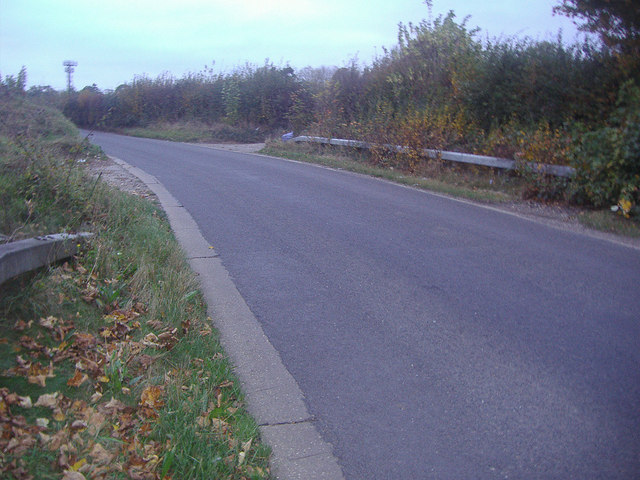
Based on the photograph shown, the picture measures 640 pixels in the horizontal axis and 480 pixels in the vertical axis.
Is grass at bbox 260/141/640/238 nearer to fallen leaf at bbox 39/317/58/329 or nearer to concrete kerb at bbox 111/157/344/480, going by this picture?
concrete kerb at bbox 111/157/344/480

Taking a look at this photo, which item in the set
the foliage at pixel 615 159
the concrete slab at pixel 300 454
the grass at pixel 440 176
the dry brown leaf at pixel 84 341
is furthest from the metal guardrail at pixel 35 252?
the foliage at pixel 615 159

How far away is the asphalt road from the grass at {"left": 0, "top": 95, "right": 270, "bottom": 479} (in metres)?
0.64

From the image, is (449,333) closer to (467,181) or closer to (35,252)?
(35,252)

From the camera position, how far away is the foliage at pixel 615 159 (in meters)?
10.1

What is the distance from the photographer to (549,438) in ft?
12.2

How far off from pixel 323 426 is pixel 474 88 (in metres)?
12.4

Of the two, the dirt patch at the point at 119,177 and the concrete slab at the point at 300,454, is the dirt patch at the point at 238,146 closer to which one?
the dirt patch at the point at 119,177

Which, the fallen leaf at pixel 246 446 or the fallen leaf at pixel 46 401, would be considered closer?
the fallen leaf at pixel 246 446

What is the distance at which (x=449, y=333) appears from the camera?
5238 mm

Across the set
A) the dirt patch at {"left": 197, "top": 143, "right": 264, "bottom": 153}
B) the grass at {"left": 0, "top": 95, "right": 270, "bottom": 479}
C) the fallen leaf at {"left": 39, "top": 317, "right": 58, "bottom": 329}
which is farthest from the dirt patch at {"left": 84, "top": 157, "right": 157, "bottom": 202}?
the dirt patch at {"left": 197, "top": 143, "right": 264, "bottom": 153}

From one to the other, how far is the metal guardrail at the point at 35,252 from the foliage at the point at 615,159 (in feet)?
27.4

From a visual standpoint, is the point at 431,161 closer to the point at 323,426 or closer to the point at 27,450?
the point at 323,426

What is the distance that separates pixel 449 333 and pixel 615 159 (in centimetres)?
668

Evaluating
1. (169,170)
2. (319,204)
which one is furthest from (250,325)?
(169,170)
